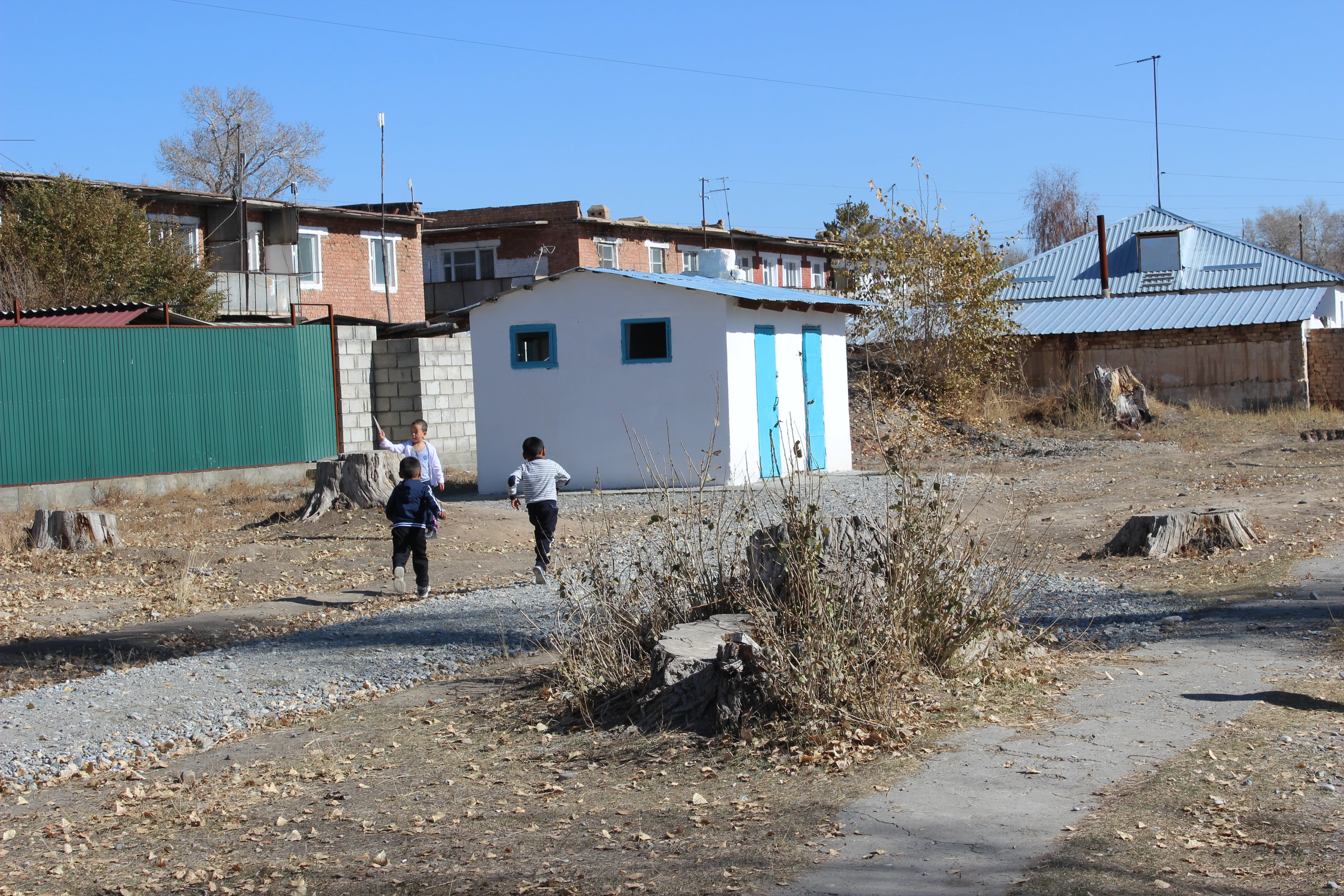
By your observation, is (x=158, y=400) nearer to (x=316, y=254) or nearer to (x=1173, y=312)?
(x=316, y=254)

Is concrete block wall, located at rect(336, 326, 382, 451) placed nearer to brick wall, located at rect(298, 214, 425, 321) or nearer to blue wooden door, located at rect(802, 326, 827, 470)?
blue wooden door, located at rect(802, 326, 827, 470)

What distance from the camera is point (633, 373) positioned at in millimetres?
17266

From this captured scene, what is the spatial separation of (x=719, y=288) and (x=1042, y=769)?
497 inches

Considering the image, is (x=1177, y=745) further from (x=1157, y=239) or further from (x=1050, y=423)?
(x=1157, y=239)

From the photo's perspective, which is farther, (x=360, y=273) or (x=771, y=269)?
(x=771, y=269)

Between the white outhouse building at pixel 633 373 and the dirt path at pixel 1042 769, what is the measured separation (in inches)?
387

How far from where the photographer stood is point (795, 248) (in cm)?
4416

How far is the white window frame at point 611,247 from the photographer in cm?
3566

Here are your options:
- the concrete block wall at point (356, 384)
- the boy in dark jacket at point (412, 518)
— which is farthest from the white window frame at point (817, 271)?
the boy in dark jacket at point (412, 518)

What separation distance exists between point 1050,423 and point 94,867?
79.5 feet

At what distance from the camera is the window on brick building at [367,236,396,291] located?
32031 millimetres

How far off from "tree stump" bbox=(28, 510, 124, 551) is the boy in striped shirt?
528 centimetres

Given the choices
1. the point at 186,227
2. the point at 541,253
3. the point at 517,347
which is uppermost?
the point at 541,253

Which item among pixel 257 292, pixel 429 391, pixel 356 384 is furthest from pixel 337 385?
pixel 257 292
